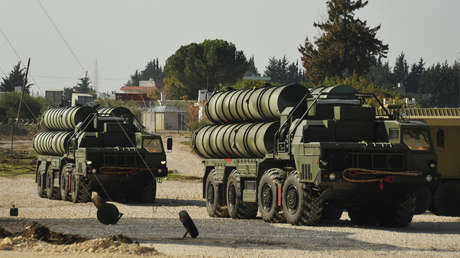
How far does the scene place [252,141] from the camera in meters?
25.7

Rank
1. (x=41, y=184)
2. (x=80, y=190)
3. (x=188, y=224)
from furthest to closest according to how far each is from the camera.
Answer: (x=41, y=184) < (x=80, y=190) < (x=188, y=224)

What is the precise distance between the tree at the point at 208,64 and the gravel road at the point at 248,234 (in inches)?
4311

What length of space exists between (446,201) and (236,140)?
20.2 feet

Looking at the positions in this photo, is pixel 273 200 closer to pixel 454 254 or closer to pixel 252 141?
pixel 252 141

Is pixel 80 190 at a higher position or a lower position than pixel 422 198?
lower

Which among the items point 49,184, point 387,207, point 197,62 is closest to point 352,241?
point 387,207

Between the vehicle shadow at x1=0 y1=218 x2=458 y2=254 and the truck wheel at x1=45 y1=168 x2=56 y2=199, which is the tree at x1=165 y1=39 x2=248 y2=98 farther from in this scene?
the vehicle shadow at x1=0 y1=218 x2=458 y2=254

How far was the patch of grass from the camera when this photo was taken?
56.0 meters

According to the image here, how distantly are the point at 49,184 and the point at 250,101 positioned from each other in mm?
15376

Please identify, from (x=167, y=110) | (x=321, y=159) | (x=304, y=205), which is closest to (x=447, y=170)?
(x=304, y=205)

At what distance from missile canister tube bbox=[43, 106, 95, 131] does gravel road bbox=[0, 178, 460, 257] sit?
700 cm

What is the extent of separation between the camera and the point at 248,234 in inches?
806

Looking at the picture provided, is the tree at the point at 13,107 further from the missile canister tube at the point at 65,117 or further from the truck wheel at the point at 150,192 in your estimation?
the truck wheel at the point at 150,192

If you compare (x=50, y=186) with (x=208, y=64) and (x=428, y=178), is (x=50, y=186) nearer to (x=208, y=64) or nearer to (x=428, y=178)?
(x=428, y=178)
